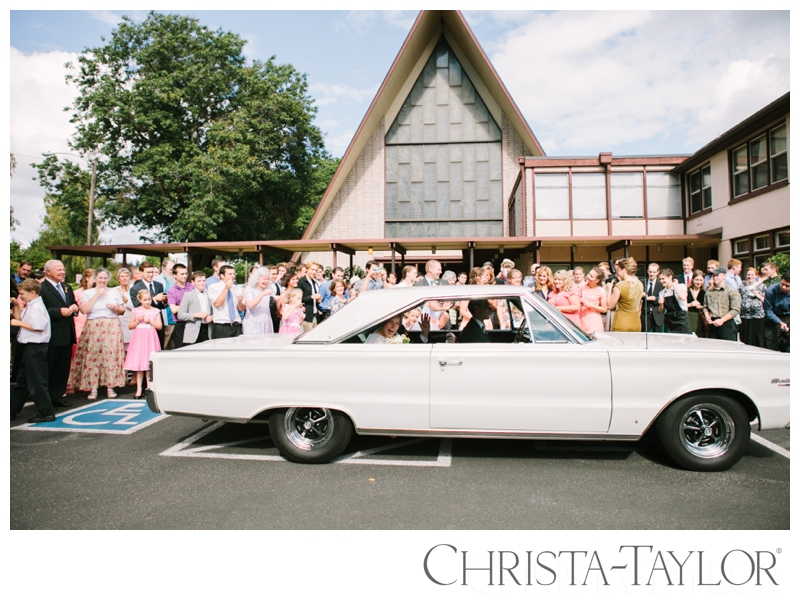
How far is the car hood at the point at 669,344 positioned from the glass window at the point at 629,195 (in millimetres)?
16818

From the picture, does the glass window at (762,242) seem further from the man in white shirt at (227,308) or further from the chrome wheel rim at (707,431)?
the man in white shirt at (227,308)

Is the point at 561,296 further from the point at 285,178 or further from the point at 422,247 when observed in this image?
the point at 285,178

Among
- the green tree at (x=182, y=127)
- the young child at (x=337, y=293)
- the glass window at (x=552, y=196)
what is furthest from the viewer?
the green tree at (x=182, y=127)

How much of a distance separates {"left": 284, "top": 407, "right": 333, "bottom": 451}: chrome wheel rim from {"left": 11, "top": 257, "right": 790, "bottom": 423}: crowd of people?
0.87 metres

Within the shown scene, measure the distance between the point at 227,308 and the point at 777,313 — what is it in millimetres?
8255

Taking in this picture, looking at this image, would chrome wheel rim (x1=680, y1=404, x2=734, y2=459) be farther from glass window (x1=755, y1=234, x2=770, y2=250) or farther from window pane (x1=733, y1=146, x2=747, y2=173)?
window pane (x1=733, y1=146, x2=747, y2=173)

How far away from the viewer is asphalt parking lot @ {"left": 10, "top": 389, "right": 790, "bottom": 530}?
3193 millimetres

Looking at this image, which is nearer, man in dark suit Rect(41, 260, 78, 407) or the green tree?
man in dark suit Rect(41, 260, 78, 407)

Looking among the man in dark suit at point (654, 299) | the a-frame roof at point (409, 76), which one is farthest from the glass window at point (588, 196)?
the man in dark suit at point (654, 299)

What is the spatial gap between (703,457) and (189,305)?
636 centimetres

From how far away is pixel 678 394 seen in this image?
3764 mm

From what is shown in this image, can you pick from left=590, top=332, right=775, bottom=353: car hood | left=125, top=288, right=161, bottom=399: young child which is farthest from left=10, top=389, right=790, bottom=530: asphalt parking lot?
left=125, top=288, right=161, bottom=399: young child

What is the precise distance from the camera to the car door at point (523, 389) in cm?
381

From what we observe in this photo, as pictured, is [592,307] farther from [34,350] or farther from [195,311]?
[34,350]
